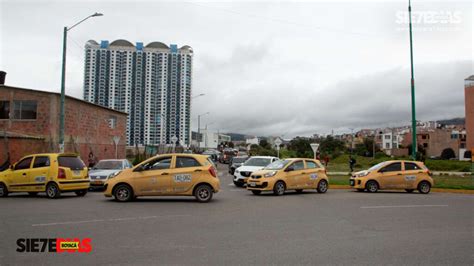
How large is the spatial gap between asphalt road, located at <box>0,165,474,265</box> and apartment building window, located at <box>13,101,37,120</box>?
16329 mm

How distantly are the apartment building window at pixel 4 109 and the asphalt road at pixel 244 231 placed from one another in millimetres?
17598

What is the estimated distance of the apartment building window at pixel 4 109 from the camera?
2883 cm

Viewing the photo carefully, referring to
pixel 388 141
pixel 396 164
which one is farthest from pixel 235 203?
pixel 388 141

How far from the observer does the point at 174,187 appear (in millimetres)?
13992

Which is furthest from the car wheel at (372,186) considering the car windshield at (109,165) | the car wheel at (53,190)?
the car wheel at (53,190)

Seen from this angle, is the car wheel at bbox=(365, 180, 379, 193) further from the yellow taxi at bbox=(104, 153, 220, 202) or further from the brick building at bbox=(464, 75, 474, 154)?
the brick building at bbox=(464, 75, 474, 154)

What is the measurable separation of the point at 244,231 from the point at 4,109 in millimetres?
26424

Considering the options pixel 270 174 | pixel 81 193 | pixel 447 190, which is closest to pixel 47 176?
pixel 81 193

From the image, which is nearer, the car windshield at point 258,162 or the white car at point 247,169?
the white car at point 247,169

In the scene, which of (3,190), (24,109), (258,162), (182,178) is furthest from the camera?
(24,109)

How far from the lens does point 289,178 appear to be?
17266 millimetres

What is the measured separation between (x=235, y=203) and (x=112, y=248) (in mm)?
7070

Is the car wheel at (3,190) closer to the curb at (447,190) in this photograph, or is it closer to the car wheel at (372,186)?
the curb at (447,190)

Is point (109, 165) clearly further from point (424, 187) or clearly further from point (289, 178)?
point (424, 187)
